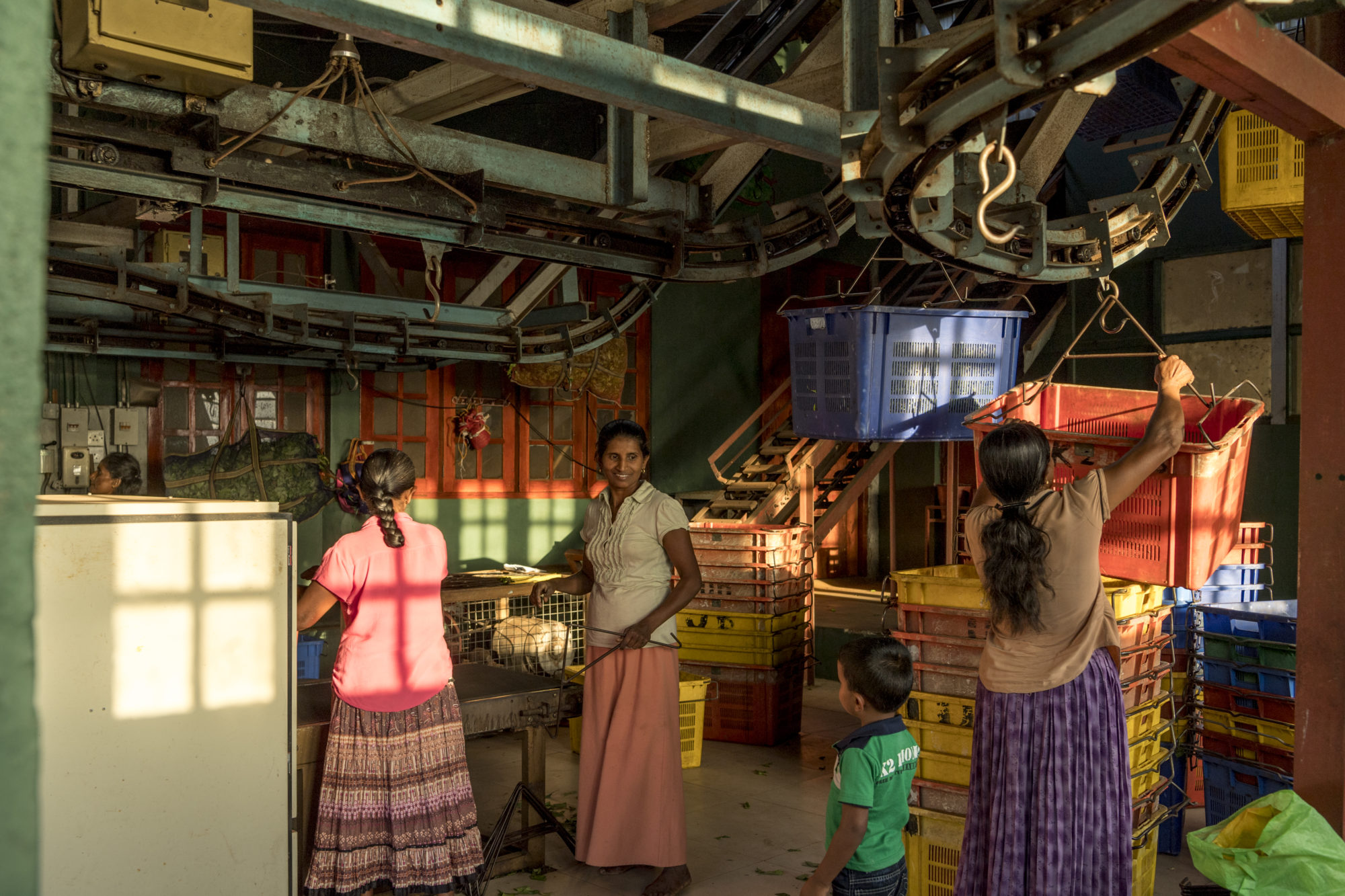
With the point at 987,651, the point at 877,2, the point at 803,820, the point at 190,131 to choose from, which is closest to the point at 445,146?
the point at 190,131

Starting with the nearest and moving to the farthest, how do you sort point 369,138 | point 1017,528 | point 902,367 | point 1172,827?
point 1017,528 → point 369,138 → point 1172,827 → point 902,367

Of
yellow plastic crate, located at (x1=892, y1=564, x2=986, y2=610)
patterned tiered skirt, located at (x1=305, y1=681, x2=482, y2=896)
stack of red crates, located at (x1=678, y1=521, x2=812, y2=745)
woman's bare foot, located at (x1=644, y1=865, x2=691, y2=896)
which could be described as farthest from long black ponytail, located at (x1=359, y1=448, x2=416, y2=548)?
stack of red crates, located at (x1=678, y1=521, x2=812, y2=745)

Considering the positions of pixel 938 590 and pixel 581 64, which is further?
pixel 938 590

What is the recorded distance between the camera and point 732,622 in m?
7.55

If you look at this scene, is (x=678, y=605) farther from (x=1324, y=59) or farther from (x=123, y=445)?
(x=123, y=445)

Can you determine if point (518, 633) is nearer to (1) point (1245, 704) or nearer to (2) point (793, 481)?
(2) point (793, 481)

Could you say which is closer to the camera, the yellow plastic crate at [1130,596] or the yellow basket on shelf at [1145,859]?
the yellow plastic crate at [1130,596]

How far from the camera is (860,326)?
614 centimetres

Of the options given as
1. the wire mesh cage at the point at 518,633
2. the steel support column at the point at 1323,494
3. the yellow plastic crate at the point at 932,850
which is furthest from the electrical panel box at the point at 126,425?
the steel support column at the point at 1323,494

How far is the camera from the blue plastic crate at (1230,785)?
4879mm

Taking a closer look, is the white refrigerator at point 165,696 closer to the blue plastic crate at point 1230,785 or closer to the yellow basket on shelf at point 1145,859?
the yellow basket on shelf at point 1145,859

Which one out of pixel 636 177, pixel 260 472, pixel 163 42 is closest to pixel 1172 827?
pixel 636 177

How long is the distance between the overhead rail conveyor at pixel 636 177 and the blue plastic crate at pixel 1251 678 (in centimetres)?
221

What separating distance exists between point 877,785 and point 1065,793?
0.84 meters
